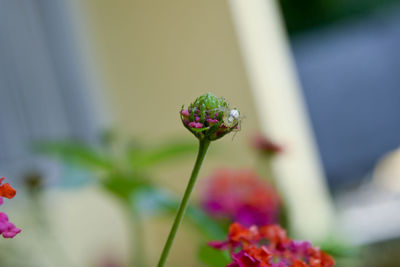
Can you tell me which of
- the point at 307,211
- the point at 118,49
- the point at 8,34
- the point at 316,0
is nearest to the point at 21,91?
the point at 8,34

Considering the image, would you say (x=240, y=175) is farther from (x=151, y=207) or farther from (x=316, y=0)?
(x=316, y=0)

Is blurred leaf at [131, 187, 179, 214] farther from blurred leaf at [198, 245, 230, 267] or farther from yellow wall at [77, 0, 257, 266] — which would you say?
yellow wall at [77, 0, 257, 266]

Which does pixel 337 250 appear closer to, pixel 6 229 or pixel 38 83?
pixel 6 229

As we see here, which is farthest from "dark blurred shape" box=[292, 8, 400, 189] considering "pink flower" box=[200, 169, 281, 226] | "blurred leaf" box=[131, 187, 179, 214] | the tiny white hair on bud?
the tiny white hair on bud

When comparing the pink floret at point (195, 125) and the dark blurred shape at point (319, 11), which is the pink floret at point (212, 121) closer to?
the pink floret at point (195, 125)

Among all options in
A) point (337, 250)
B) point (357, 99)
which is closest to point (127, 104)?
point (337, 250)

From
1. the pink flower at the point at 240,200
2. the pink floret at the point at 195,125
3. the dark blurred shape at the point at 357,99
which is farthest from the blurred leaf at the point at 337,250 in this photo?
the dark blurred shape at the point at 357,99
